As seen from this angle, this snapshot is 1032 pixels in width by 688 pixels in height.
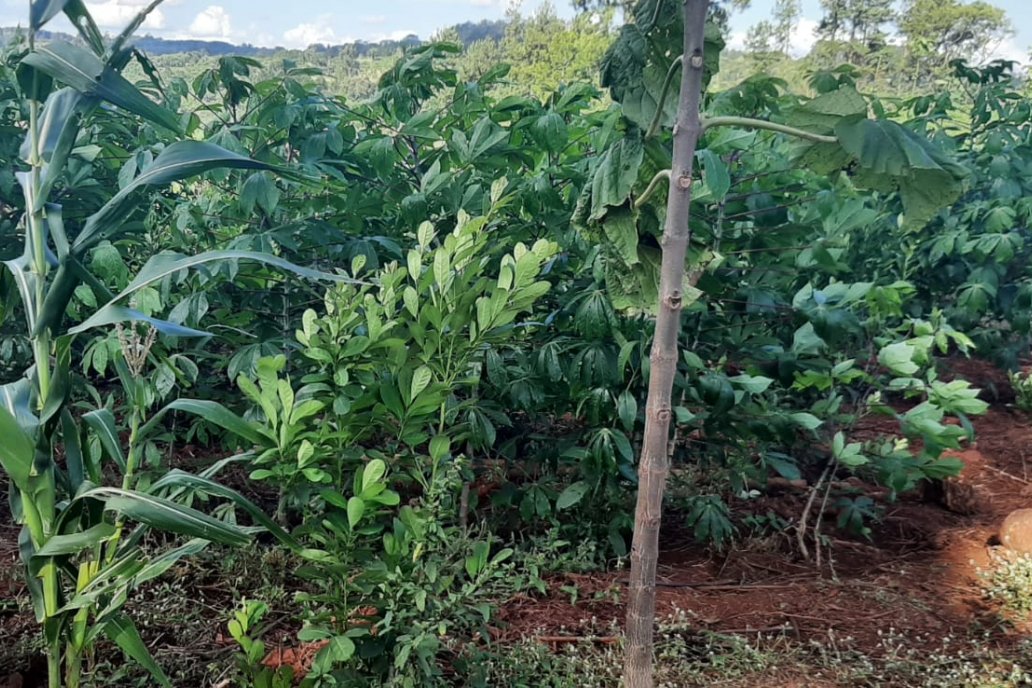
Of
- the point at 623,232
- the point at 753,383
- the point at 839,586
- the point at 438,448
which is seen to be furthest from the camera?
the point at 839,586

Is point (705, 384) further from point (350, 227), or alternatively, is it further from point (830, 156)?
point (350, 227)

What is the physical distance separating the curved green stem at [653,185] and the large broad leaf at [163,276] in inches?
20.9

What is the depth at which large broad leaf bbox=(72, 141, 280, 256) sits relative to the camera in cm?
133

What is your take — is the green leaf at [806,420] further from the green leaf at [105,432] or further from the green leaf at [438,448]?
the green leaf at [105,432]

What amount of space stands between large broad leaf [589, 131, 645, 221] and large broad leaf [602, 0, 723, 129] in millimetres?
48

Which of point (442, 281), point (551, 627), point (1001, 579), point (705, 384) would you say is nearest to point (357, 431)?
point (442, 281)

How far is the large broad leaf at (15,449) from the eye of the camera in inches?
47.8

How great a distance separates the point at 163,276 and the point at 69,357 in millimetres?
235

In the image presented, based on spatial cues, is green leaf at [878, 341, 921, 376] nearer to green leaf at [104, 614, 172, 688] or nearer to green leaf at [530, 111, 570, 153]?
green leaf at [530, 111, 570, 153]

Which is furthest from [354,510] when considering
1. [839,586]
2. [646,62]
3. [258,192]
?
[839,586]

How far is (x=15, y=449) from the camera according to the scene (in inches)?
48.9

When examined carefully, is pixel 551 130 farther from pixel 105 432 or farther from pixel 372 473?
pixel 105 432

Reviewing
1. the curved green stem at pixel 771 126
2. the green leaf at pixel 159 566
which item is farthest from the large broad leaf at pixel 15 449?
the curved green stem at pixel 771 126

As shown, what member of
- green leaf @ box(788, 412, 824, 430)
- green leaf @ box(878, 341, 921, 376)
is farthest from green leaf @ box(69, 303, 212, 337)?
green leaf @ box(878, 341, 921, 376)
